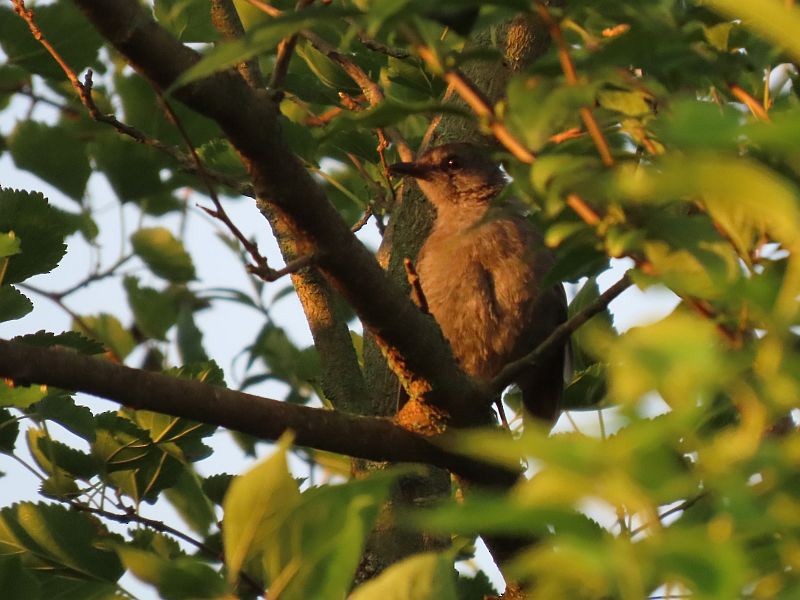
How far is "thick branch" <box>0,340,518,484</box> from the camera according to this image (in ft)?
7.98

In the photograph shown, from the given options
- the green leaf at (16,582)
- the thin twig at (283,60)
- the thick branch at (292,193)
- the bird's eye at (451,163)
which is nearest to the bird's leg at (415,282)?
the thick branch at (292,193)

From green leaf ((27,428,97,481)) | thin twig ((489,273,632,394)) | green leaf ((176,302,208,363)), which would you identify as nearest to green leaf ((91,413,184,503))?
green leaf ((27,428,97,481))

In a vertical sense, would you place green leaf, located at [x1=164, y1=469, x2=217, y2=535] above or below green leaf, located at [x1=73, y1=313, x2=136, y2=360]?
below

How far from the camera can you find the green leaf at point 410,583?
4.11 feet

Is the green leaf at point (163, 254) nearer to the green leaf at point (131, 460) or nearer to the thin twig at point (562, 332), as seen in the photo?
the green leaf at point (131, 460)

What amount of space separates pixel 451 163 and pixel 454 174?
0.44 meters

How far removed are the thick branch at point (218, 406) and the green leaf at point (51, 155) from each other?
182 centimetres

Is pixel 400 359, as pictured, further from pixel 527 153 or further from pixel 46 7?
pixel 46 7

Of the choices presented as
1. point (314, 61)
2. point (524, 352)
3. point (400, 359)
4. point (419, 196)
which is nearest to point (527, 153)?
point (400, 359)

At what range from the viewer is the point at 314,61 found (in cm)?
435

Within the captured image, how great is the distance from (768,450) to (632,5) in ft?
2.08

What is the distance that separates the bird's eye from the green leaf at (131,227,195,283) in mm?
1310

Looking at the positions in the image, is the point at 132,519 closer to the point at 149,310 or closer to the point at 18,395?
the point at 18,395

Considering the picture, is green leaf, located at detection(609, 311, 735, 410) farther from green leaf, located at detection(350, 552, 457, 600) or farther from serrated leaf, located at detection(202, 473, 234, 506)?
serrated leaf, located at detection(202, 473, 234, 506)
